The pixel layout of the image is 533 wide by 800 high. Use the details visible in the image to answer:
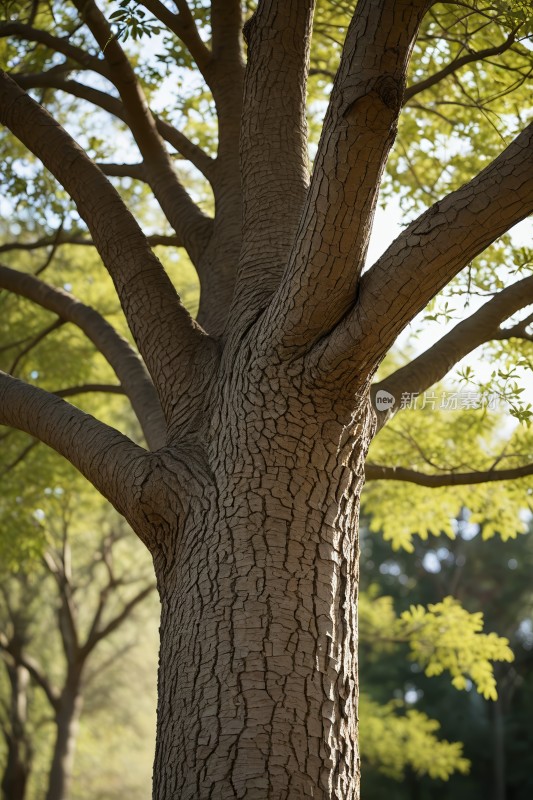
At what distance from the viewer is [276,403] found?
2.96m

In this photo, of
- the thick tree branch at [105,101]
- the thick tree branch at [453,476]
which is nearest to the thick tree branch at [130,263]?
the thick tree branch at [105,101]

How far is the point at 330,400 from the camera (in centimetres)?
293

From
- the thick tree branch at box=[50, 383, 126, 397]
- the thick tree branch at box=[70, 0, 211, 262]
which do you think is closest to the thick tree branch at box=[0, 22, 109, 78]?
the thick tree branch at box=[70, 0, 211, 262]

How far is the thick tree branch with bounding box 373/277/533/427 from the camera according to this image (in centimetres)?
393

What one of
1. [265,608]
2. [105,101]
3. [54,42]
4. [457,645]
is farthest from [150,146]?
[457,645]

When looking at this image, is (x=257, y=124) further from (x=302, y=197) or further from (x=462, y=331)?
(x=462, y=331)

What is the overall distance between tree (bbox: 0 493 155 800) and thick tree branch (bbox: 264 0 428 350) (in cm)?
760

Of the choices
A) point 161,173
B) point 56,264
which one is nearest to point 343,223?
point 161,173

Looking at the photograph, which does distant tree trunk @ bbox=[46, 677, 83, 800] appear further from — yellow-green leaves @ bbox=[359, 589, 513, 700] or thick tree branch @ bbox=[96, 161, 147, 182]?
thick tree branch @ bbox=[96, 161, 147, 182]

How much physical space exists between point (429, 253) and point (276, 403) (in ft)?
2.66

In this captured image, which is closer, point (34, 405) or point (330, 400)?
point (330, 400)

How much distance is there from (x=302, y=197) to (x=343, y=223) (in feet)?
3.73

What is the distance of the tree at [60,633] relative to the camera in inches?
479

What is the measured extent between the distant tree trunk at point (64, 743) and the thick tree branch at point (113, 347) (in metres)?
9.09
